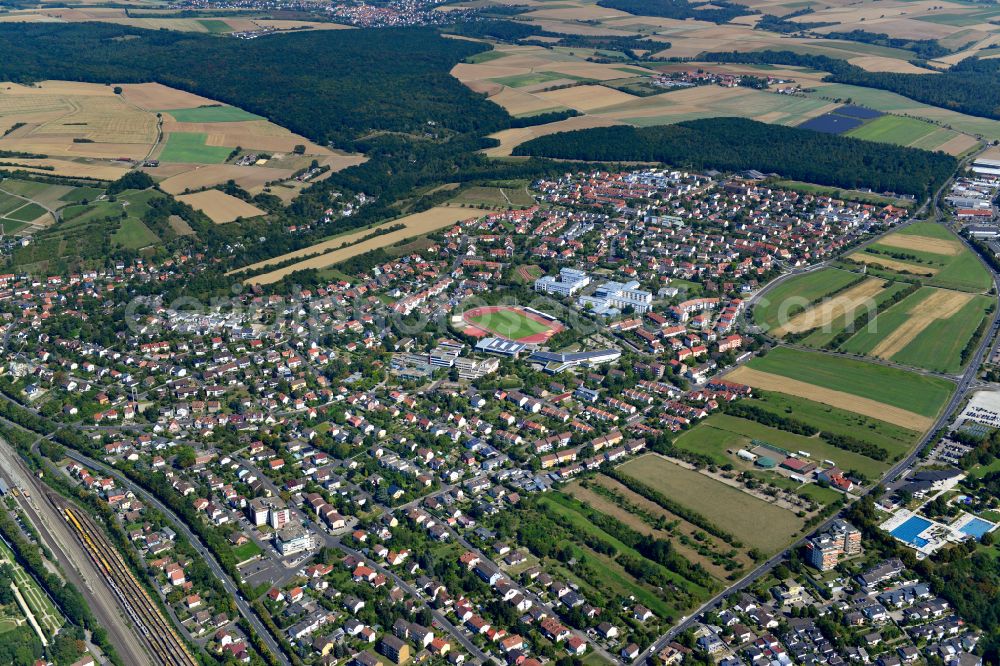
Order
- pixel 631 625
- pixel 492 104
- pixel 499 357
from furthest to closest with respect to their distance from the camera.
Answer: pixel 492 104
pixel 499 357
pixel 631 625

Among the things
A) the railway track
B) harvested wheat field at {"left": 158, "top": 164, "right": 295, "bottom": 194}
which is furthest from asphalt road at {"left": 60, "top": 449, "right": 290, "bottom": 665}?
harvested wheat field at {"left": 158, "top": 164, "right": 295, "bottom": 194}

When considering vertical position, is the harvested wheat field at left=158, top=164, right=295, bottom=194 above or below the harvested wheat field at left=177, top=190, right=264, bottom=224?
above

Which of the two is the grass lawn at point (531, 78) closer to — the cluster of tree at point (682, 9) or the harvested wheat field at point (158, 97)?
the harvested wheat field at point (158, 97)

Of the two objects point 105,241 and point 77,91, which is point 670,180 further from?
point 77,91

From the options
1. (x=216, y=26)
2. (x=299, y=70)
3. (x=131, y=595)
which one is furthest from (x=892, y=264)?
(x=216, y=26)

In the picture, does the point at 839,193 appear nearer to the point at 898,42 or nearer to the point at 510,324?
the point at 510,324

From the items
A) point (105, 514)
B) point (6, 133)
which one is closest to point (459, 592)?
point (105, 514)

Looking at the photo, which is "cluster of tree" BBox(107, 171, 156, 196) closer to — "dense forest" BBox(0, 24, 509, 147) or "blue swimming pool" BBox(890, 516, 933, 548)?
"dense forest" BBox(0, 24, 509, 147)
